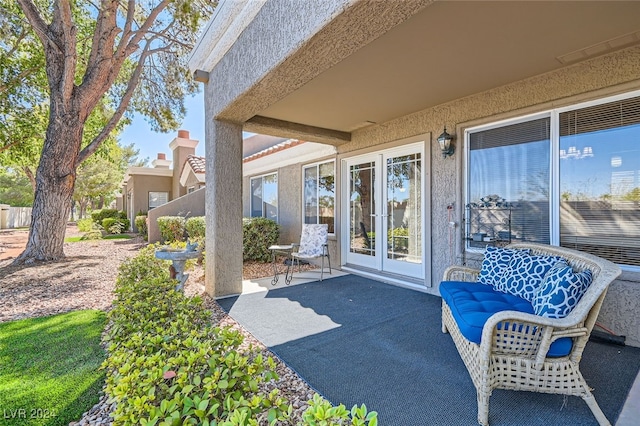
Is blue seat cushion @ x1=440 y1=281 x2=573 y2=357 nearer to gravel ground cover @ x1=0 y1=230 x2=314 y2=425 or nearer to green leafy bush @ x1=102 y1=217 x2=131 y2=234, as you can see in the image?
gravel ground cover @ x1=0 y1=230 x2=314 y2=425

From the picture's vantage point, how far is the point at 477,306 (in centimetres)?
267

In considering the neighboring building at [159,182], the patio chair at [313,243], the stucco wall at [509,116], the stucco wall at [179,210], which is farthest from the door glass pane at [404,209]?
the neighboring building at [159,182]

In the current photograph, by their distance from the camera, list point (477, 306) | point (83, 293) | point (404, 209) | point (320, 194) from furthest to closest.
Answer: point (320, 194) → point (404, 209) → point (83, 293) → point (477, 306)

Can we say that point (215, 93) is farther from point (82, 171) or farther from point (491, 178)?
point (82, 171)

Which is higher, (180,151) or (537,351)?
(180,151)

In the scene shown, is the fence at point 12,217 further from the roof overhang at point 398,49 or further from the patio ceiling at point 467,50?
the patio ceiling at point 467,50

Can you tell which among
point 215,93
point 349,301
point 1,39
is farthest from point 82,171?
point 349,301

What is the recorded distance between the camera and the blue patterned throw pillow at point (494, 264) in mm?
3346

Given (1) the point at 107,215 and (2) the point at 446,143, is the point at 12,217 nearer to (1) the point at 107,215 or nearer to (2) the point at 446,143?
(1) the point at 107,215

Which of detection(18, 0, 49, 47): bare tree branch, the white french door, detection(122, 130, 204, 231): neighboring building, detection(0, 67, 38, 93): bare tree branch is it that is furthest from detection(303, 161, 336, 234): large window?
detection(122, 130, 204, 231): neighboring building

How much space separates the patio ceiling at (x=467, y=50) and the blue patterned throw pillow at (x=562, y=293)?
2.20m

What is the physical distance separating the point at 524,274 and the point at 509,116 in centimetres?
231

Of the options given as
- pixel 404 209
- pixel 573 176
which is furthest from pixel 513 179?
pixel 404 209

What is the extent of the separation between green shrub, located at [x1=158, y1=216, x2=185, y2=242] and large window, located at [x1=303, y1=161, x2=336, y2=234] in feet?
14.1
